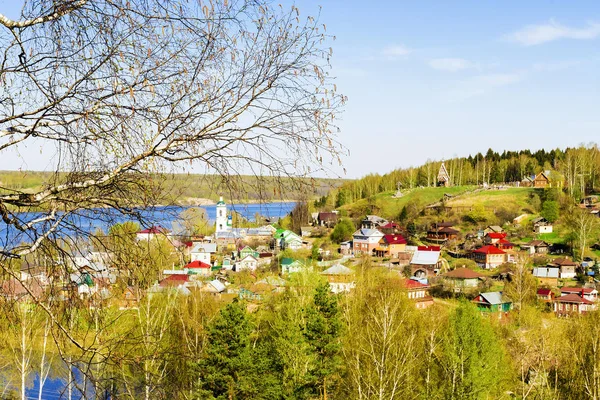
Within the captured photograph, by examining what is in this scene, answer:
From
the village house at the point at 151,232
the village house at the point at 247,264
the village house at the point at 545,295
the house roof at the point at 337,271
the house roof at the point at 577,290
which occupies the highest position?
the village house at the point at 151,232

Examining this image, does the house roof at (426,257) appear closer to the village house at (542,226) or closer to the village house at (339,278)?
the village house at (339,278)

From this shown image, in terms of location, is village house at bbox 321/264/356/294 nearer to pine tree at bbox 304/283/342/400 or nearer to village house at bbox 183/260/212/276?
village house at bbox 183/260/212/276

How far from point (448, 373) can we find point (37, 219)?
634 inches

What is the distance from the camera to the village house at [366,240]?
1924 inches

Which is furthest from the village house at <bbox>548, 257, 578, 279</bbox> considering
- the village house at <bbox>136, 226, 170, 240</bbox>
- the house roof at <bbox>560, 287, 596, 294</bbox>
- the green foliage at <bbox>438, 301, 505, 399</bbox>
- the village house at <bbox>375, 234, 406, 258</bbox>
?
the village house at <bbox>136, 226, 170, 240</bbox>

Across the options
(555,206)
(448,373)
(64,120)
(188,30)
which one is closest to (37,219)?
(64,120)

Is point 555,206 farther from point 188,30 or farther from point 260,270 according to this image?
point 188,30

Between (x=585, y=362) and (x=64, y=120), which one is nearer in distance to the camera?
(x=64, y=120)

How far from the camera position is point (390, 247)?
4803 centimetres

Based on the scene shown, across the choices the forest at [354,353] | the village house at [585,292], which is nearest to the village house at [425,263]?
the village house at [585,292]

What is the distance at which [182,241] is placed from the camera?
2703mm

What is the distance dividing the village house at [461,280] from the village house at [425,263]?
3.02 m

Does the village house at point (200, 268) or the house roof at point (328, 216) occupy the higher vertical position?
the house roof at point (328, 216)

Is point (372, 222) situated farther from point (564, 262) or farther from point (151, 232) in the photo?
point (151, 232)
